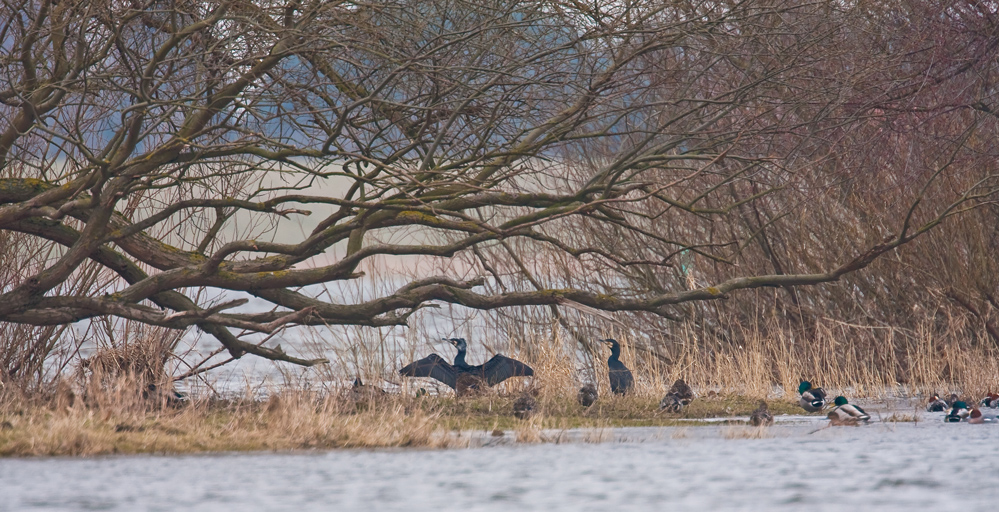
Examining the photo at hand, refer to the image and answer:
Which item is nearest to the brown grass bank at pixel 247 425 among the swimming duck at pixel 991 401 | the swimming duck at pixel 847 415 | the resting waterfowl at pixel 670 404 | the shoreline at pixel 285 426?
the shoreline at pixel 285 426

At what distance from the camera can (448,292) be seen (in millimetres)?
→ 9891

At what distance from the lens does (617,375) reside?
11617 millimetres

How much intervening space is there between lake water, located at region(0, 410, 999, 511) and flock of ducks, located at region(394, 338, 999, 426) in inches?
59.3

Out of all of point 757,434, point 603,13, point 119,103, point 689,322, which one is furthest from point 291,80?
point 689,322

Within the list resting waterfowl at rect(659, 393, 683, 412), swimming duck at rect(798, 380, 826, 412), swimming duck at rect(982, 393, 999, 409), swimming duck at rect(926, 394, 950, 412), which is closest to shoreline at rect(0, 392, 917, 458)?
resting waterfowl at rect(659, 393, 683, 412)

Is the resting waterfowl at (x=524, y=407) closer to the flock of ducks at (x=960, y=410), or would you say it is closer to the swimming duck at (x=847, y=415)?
the swimming duck at (x=847, y=415)

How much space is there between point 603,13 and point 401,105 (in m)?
2.08

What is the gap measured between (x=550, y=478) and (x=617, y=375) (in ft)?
18.2

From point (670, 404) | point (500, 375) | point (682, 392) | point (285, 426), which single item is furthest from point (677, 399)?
point (285, 426)

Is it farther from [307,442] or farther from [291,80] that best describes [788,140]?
[307,442]

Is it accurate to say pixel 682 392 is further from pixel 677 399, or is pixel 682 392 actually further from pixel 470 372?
pixel 470 372

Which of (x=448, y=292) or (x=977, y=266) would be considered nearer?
(x=448, y=292)

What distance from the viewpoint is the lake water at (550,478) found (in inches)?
211

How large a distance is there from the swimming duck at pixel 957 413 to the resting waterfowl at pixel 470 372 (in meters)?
3.92
